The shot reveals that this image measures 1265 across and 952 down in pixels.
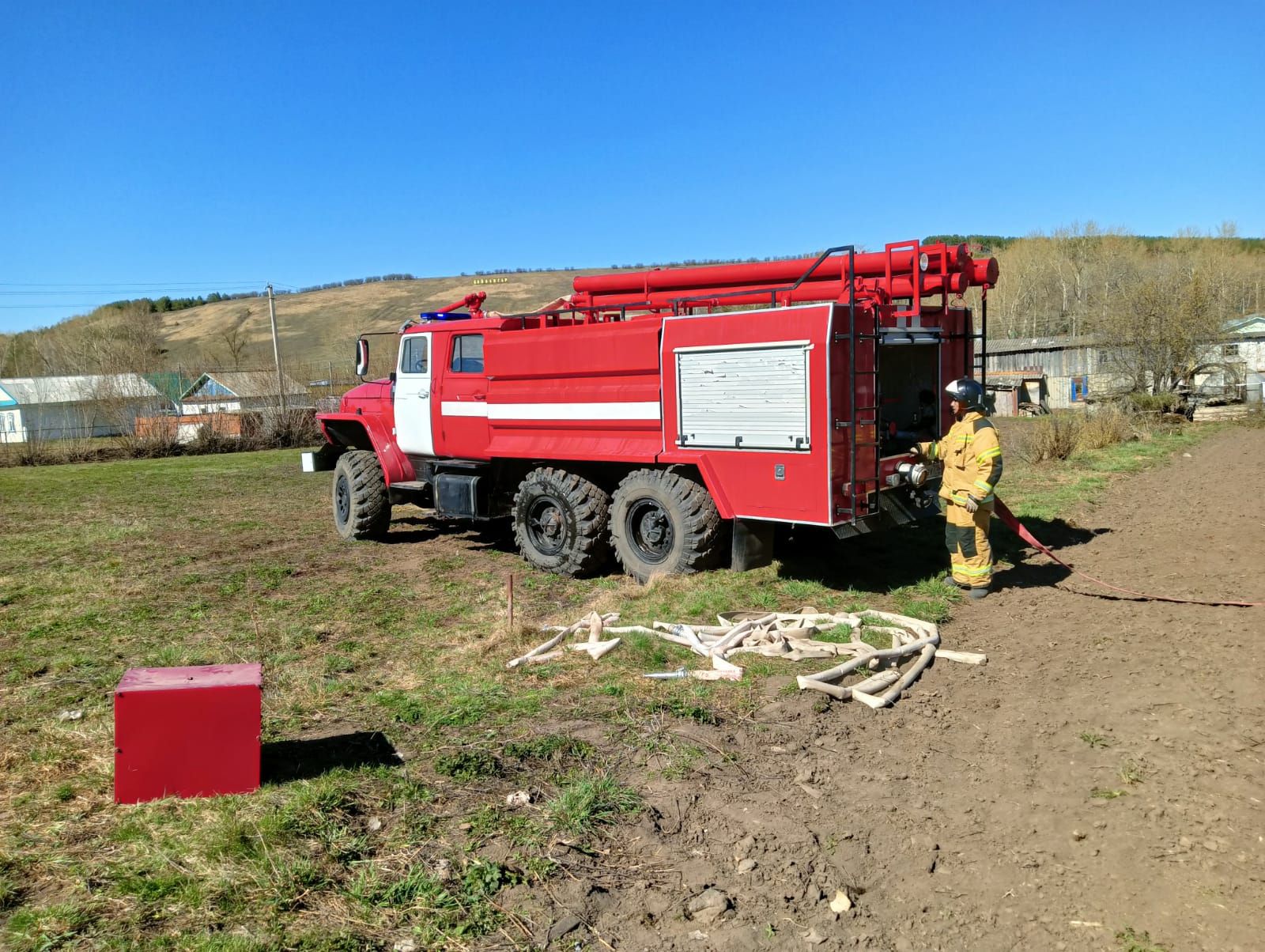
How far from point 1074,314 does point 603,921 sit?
221ft

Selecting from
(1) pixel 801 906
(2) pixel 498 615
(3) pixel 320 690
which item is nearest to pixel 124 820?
(3) pixel 320 690

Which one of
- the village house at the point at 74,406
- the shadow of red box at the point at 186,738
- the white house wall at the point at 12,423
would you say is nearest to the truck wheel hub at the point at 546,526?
the shadow of red box at the point at 186,738

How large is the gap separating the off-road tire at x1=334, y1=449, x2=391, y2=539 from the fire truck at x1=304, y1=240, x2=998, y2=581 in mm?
792

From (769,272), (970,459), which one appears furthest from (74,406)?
(970,459)

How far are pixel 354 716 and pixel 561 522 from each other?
4.17 metres

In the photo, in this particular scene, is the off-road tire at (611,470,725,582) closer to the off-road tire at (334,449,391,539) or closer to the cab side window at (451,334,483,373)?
the cab side window at (451,334,483,373)

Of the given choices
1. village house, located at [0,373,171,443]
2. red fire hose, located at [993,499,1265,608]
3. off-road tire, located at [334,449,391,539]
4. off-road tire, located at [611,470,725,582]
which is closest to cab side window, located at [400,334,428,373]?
off-road tire, located at [334,449,391,539]

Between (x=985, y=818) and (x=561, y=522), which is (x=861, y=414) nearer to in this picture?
(x=561, y=522)

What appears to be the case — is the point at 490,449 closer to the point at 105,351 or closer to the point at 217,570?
the point at 217,570

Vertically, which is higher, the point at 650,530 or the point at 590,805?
the point at 650,530

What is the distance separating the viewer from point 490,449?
10.3 m

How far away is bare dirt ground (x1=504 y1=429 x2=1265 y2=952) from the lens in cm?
335

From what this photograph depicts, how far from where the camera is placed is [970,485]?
788cm

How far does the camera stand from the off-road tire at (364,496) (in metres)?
11.8
